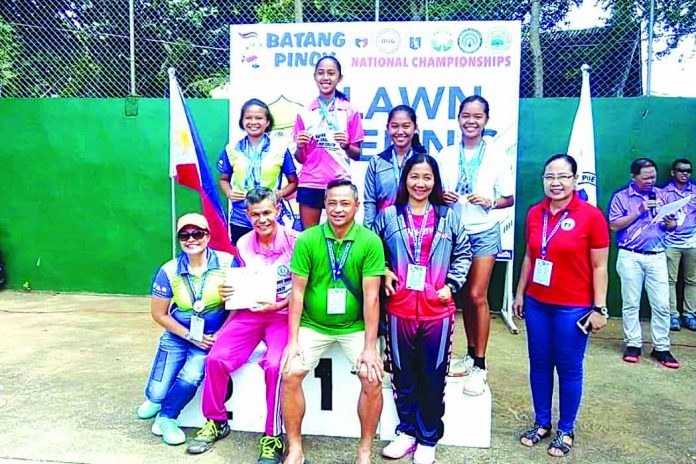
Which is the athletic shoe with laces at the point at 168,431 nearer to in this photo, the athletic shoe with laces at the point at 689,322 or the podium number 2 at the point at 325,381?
the podium number 2 at the point at 325,381

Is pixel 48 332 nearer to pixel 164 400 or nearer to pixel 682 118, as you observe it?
pixel 164 400

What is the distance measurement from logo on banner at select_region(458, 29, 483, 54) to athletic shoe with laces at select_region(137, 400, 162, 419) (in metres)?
3.78

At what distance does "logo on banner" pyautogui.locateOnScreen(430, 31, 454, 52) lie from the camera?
18.0 ft

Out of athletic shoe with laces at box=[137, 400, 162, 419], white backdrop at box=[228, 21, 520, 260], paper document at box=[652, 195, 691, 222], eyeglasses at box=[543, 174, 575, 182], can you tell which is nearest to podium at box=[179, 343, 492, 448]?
athletic shoe with laces at box=[137, 400, 162, 419]

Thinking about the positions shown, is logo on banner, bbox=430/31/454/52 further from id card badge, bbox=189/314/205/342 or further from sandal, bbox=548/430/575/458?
sandal, bbox=548/430/575/458

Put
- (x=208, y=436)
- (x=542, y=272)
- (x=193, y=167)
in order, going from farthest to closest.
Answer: (x=193, y=167) → (x=208, y=436) → (x=542, y=272)

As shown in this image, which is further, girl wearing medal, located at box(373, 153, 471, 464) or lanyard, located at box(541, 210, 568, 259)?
lanyard, located at box(541, 210, 568, 259)

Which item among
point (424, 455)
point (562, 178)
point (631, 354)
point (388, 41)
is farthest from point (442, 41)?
point (424, 455)

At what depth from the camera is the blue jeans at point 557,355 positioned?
3.04m

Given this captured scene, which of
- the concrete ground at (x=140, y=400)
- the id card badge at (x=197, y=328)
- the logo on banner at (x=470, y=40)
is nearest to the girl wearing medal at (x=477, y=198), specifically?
the concrete ground at (x=140, y=400)

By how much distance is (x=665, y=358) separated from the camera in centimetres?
462

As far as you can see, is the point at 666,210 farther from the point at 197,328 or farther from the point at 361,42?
the point at 197,328

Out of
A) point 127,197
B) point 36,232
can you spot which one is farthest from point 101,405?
point 36,232

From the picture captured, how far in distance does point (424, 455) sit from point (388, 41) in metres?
3.70
